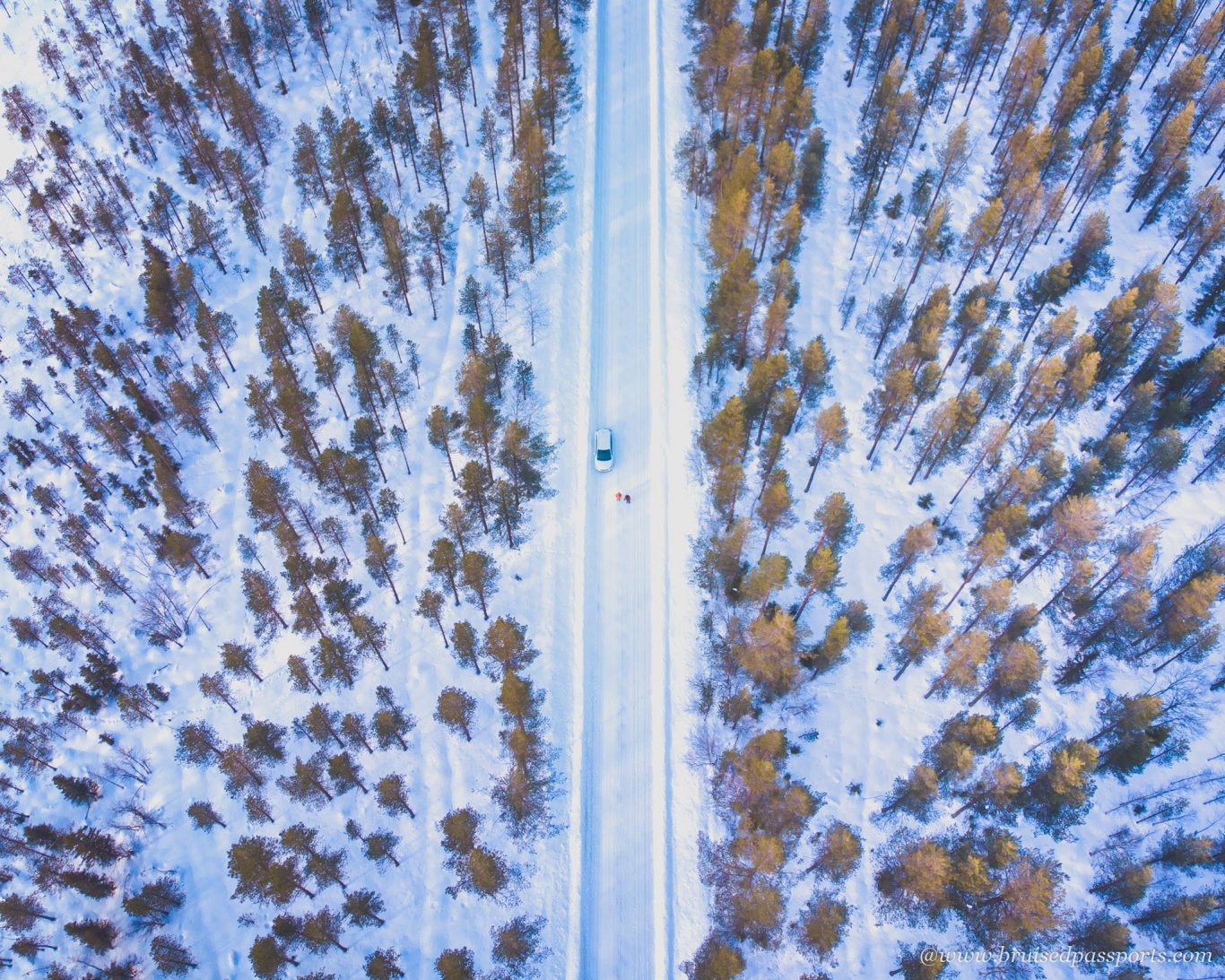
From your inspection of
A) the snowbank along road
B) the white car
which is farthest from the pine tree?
the white car

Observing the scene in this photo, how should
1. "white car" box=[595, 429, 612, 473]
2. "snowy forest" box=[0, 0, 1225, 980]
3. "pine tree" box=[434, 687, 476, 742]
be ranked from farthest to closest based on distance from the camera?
1. "white car" box=[595, 429, 612, 473]
2. "pine tree" box=[434, 687, 476, 742]
3. "snowy forest" box=[0, 0, 1225, 980]

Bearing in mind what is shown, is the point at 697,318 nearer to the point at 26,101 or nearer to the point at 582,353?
the point at 582,353

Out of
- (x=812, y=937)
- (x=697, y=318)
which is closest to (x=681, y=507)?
(x=697, y=318)

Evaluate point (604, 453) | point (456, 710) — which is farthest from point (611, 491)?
point (456, 710)

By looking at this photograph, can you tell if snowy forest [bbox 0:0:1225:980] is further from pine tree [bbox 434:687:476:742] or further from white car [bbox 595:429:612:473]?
white car [bbox 595:429:612:473]

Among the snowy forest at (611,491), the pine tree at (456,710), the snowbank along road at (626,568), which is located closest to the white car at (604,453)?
the snowbank along road at (626,568)

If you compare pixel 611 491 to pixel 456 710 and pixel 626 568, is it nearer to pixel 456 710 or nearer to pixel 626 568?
pixel 626 568
